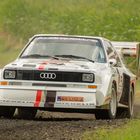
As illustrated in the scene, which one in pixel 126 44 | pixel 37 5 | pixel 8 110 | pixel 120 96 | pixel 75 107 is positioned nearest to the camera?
pixel 75 107

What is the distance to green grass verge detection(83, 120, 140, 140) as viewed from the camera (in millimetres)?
10030

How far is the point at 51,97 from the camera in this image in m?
13.5

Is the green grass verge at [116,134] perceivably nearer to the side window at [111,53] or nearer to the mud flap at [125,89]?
the side window at [111,53]

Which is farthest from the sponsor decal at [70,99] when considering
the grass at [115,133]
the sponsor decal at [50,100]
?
the grass at [115,133]

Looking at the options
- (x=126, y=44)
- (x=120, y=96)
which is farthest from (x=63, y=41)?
(x=126, y=44)

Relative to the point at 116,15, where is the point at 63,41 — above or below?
above

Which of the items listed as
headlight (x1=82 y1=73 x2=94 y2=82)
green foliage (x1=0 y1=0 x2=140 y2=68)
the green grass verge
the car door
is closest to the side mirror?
the car door

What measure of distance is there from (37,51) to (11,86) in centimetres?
154

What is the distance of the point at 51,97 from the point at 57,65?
63cm

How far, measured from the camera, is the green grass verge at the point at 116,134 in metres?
10.0

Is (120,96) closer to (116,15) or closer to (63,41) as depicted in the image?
(63,41)

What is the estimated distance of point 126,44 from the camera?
1886cm

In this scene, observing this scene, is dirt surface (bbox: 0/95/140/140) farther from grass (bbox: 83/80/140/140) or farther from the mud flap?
the mud flap

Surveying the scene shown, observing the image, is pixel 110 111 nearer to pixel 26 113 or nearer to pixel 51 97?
pixel 51 97
